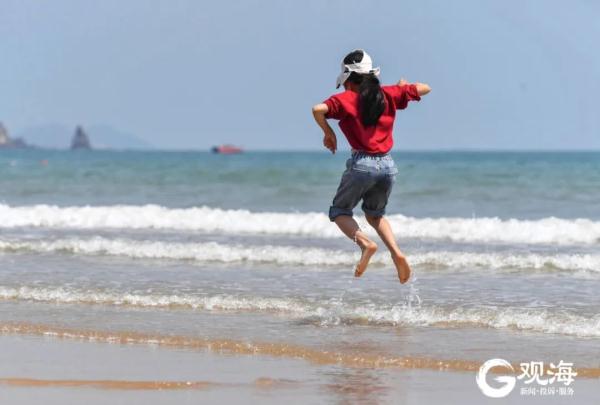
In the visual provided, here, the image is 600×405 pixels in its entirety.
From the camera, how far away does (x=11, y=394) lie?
5.85 metres

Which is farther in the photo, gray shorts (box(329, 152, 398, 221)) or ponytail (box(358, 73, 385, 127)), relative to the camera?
gray shorts (box(329, 152, 398, 221))

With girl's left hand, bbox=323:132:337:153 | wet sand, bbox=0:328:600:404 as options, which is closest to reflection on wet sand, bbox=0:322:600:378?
wet sand, bbox=0:328:600:404

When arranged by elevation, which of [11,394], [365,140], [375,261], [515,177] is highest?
[515,177]

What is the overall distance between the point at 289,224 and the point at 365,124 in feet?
34.8

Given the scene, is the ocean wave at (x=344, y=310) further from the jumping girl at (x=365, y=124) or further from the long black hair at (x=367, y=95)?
the long black hair at (x=367, y=95)

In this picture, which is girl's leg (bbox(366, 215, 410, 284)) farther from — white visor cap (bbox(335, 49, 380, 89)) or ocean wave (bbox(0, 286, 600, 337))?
white visor cap (bbox(335, 49, 380, 89))

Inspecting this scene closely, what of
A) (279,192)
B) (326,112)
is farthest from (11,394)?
(279,192)

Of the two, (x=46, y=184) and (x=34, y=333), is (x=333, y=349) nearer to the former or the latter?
(x=34, y=333)

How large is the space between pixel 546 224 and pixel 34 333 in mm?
11066

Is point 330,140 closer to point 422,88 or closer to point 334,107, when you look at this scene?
point 334,107

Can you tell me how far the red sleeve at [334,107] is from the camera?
25.0 ft

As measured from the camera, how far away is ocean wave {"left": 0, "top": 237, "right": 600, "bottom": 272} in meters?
12.3

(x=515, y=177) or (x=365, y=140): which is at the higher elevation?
(x=515, y=177)

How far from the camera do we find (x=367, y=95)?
24.9 ft
